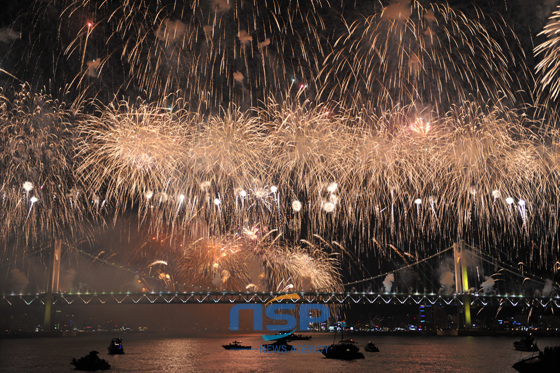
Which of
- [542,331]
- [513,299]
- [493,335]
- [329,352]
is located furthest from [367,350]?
[542,331]

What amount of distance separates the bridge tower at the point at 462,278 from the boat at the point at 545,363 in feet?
242

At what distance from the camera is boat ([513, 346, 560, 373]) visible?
4047cm

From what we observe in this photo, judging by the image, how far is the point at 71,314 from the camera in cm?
18350

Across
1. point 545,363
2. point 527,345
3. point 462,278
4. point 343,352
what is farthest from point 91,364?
point 462,278

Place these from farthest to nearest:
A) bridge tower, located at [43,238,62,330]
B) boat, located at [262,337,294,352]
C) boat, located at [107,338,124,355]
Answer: bridge tower, located at [43,238,62,330]
boat, located at [262,337,294,352]
boat, located at [107,338,124,355]

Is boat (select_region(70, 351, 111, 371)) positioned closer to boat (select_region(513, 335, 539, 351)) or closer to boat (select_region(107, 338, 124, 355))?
boat (select_region(107, 338, 124, 355))

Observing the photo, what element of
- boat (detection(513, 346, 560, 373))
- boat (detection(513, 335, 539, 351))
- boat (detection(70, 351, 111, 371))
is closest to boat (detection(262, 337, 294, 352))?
boat (detection(513, 335, 539, 351))

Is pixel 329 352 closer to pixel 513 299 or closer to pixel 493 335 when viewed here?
pixel 513 299

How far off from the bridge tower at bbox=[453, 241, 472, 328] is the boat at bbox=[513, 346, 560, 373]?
73661 mm

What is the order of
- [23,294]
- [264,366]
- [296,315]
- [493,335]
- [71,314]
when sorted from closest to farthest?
[264,366]
[23,294]
[493,335]
[296,315]
[71,314]

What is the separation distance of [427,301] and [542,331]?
3819 centimetres

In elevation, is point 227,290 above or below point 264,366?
above

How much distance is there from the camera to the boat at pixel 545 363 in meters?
40.5

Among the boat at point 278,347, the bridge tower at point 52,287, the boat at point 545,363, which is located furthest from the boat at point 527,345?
the bridge tower at point 52,287
